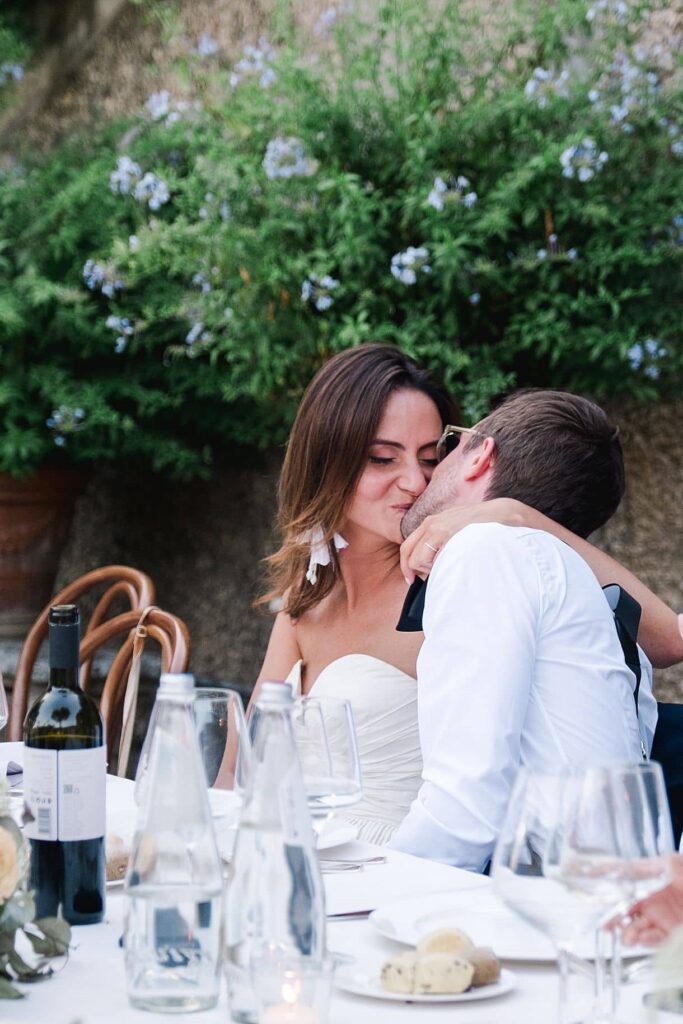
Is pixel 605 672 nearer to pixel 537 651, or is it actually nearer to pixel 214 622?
pixel 537 651

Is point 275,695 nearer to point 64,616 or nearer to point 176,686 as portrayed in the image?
point 176,686

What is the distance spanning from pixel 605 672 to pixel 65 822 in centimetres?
79

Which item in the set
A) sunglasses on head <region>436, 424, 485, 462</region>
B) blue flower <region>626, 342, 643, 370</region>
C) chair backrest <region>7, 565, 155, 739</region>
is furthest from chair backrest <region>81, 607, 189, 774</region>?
blue flower <region>626, 342, 643, 370</region>

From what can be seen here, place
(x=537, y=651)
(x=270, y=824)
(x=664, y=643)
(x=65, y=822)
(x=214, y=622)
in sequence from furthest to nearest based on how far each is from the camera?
(x=214, y=622)
(x=664, y=643)
(x=537, y=651)
(x=65, y=822)
(x=270, y=824)

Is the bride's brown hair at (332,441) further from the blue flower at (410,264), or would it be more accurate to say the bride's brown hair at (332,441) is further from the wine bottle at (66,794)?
the wine bottle at (66,794)

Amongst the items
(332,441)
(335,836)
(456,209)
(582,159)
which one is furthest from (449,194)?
(335,836)

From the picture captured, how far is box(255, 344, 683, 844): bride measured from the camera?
2488mm

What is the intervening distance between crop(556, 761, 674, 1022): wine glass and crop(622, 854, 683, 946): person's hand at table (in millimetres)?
115

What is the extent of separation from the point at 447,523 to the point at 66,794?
3.06 ft

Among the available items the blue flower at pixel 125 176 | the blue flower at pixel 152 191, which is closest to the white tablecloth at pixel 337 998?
the blue flower at pixel 152 191

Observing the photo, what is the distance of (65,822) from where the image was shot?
1160 mm

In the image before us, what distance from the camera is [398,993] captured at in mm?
987

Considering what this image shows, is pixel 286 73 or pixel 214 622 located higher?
pixel 286 73

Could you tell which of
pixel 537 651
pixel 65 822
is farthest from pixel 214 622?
pixel 65 822
